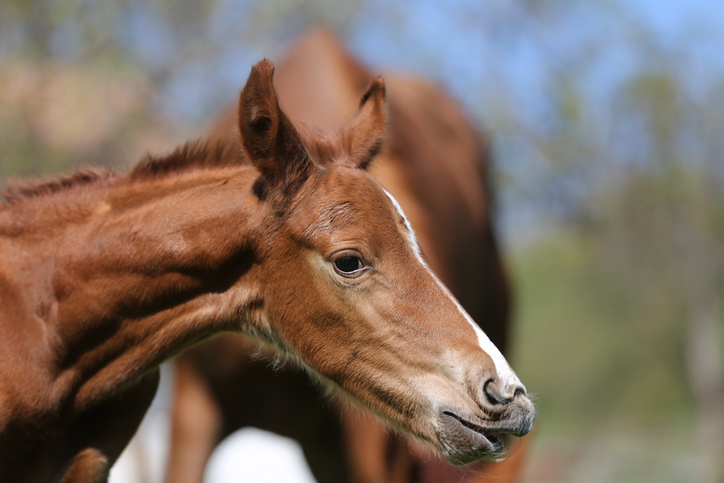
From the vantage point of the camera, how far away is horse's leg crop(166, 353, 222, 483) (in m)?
4.73

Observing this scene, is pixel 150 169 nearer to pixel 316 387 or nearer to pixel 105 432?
pixel 105 432

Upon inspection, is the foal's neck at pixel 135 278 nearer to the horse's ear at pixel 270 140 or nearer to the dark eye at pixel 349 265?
the horse's ear at pixel 270 140

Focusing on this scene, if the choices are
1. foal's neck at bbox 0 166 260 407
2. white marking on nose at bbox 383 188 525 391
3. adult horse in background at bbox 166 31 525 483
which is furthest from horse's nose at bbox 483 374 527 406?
adult horse in background at bbox 166 31 525 483

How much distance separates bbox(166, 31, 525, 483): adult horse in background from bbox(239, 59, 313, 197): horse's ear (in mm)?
1123

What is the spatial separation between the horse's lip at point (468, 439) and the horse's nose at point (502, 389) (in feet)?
0.29

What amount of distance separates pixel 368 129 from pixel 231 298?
89 cm

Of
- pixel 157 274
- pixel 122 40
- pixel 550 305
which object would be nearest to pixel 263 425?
pixel 157 274

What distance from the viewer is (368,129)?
2994 mm

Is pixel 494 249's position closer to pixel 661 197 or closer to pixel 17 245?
pixel 17 245

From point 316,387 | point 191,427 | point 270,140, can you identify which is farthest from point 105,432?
point 191,427

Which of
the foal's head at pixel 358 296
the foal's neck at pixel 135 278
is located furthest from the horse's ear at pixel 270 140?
the foal's neck at pixel 135 278

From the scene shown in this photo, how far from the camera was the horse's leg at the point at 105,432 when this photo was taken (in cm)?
250

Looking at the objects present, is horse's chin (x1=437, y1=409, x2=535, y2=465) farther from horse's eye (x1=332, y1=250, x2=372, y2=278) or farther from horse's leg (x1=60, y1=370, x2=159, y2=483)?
horse's leg (x1=60, y1=370, x2=159, y2=483)

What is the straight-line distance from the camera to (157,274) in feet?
8.21
